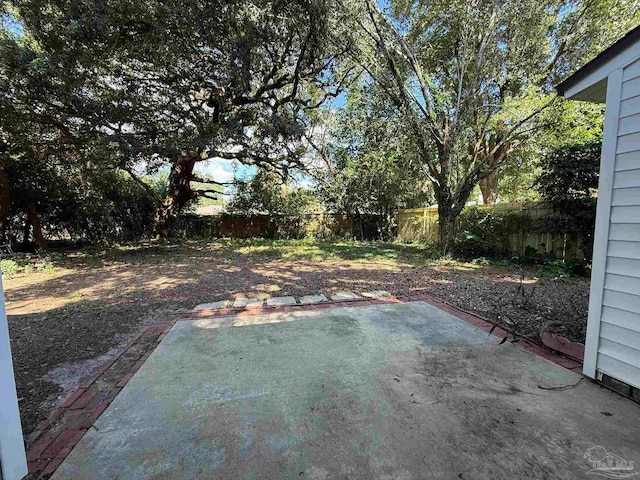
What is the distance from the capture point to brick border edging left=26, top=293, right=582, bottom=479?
1525 millimetres

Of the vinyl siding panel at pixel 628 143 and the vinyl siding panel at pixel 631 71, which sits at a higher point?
the vinyl siding panel at pixel 631 71

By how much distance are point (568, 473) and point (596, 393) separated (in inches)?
35.4

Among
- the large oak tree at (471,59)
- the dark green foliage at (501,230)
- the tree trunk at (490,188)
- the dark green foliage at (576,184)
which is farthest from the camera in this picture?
the tree trunk at (490,188)

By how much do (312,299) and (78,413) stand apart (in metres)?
2.65

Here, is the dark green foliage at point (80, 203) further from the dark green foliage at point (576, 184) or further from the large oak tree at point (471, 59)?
the dark green foliage at point (576, 184)

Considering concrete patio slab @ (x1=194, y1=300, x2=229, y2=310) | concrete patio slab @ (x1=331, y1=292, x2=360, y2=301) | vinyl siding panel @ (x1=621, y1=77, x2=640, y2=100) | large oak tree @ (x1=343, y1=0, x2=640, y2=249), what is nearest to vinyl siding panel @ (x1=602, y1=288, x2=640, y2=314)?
vinyl siding panel @ (x1=621, y1=77, x2=640, y2=100)

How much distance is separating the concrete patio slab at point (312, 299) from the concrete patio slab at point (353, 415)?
4.09 ft

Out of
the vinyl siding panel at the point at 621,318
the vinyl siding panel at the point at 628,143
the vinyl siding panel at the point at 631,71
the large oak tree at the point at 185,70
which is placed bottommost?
the vinyl siding panel at the point at 621,318

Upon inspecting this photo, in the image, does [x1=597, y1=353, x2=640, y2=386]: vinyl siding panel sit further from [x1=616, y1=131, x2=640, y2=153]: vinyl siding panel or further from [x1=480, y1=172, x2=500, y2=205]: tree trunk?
[x1=480, y1=172, x2=500, y2=205]: tree trunk

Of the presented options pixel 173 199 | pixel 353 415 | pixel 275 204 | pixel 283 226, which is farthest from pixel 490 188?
pixel 353 415

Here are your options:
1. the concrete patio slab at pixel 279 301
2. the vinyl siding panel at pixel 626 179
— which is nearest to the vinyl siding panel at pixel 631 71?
the vinyl siding panel at pixel 626 179

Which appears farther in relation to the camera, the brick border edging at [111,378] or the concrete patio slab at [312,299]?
the concrete patio slab at [312,299]

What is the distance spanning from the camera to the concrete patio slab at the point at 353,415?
1.39 m

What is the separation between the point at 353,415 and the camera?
1.73 metres
